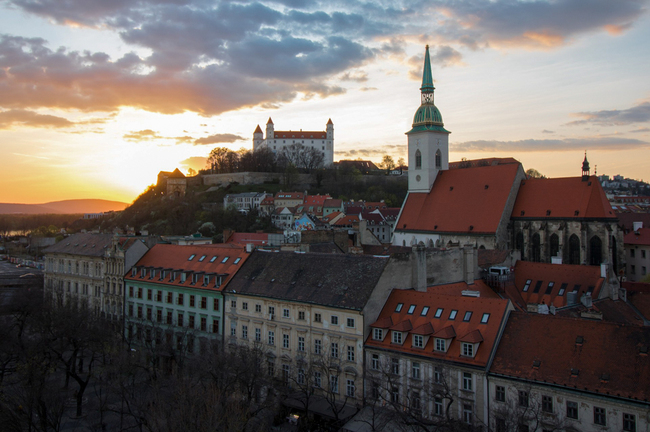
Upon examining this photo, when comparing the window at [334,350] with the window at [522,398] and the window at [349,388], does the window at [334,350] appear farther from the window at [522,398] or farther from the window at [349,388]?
the window at [522,398]

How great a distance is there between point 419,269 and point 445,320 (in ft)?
23.0

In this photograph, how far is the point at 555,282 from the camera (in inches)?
1737

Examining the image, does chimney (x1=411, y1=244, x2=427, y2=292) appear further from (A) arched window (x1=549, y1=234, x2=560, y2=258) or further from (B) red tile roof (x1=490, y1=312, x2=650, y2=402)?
(A) arched window (x1=549, y1=234, x2=560, y2=258)

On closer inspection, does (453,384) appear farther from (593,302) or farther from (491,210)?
(491,210)

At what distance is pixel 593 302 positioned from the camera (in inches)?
1582

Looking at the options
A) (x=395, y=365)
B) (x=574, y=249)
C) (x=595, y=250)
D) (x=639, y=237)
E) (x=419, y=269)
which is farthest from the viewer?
(x=639, y=237)

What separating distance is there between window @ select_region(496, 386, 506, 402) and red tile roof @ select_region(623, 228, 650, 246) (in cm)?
6145

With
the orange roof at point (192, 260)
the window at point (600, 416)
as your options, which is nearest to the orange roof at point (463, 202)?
the orange roof at point (192, 260)

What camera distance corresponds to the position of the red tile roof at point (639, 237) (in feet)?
253

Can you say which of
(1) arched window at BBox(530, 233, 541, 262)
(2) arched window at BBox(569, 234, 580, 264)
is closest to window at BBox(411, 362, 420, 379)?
(2) arched window at BBox(569, 234, 580, 264)

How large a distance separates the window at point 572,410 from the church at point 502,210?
27.2 meters

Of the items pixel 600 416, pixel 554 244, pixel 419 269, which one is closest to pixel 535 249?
pixel 554 244

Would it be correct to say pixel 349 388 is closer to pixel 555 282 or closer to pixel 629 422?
pixel 629 422

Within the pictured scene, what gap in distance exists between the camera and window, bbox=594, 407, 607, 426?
961 inches
